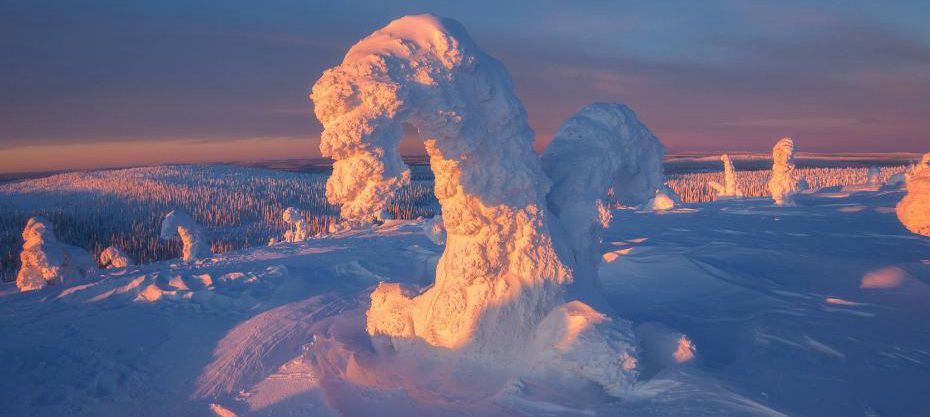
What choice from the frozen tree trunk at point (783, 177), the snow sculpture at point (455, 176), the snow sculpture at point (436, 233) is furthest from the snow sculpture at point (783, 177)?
the snow sculpture at point (455, 176)

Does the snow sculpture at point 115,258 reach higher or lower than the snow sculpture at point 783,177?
lower

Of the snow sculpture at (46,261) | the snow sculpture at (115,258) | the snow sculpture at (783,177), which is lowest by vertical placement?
the snow sculpture at (115,258)

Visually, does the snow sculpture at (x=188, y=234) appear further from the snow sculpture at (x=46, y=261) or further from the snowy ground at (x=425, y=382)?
the snow sculpture at (x=46, y=261)

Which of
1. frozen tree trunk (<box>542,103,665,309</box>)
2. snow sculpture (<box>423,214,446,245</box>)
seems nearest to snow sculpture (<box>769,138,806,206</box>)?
snow sculpture (<box>423,214,446,245</box>)

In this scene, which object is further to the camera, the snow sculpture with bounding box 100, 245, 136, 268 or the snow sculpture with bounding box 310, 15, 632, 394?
the snow sculpture with bounding box 100, 245, 136, 268

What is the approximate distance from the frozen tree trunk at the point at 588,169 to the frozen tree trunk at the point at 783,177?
70.4ft

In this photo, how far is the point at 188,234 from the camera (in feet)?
52.7

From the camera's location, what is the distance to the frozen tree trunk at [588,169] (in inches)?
297

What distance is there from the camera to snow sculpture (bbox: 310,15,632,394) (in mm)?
4898

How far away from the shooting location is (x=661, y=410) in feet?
16.8

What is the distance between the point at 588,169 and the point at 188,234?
13301 mm

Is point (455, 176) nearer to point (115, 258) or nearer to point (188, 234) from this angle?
point (188, 234)

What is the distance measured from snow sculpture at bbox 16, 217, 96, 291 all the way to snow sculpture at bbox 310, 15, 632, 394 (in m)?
9.82

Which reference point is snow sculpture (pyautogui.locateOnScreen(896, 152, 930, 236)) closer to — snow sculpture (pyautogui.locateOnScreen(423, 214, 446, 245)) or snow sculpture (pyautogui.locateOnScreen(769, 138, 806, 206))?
snow sculpture (pyautogui.locateOnScreen(423, 214, 446, 245))
